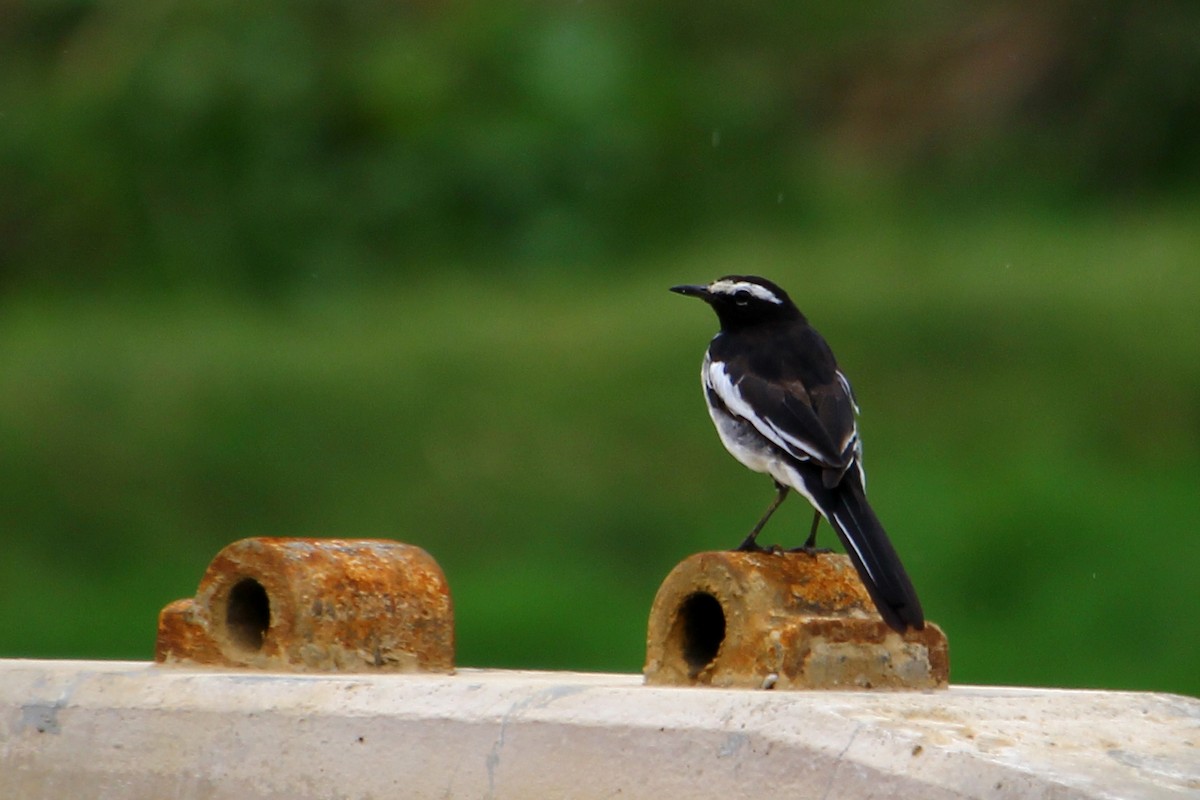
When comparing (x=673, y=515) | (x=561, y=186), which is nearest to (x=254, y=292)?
(x=561, y=186)

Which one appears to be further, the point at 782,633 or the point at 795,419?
the point at 795,419

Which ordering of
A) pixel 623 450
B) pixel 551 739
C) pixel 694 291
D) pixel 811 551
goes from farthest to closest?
pixel 623 450 < pixel 694 291 < pixel 811 551 < pixel 551 739

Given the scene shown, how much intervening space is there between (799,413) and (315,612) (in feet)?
4.75

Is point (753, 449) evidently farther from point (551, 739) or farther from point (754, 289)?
point (551, 739)

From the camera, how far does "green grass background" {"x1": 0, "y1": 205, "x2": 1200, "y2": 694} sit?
15664 mm

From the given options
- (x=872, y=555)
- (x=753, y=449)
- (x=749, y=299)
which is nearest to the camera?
(x=872, y=555)

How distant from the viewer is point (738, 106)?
2488 cm

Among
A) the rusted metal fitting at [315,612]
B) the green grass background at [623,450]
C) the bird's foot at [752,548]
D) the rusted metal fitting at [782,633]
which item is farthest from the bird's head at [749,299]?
the green grass background at [623,450]

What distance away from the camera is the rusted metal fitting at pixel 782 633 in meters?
6.24

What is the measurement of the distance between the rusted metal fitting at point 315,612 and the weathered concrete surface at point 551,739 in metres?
0.19

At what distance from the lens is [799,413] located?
6844 millimetres

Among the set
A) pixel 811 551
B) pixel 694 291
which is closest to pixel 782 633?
pixel 811 551

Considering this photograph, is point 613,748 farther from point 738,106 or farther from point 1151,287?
point 738,106

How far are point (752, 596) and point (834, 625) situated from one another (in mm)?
222
